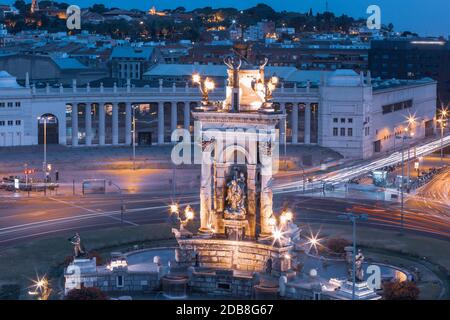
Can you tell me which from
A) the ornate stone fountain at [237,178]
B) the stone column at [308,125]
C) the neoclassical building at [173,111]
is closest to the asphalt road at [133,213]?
the ornate stone fountain at [237,178]

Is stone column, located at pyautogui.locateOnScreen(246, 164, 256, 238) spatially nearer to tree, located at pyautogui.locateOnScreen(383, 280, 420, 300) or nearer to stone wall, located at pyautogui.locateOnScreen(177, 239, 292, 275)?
stone wall, located at pyautogui.locateOnScreen(177, 239, 292, 275)

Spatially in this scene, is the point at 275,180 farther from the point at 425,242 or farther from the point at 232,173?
the point at 232,173

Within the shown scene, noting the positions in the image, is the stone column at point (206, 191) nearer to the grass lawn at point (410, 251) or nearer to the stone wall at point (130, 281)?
the stone wall at point (130, 281)

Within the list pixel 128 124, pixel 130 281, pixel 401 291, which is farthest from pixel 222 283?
pixel 128 124

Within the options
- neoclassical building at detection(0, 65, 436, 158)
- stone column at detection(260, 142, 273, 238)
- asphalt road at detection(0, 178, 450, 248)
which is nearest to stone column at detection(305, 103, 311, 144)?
neoclassical building at detection(0, 65, 436, 158)

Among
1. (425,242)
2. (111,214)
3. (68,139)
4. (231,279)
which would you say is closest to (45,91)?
(68,139)
